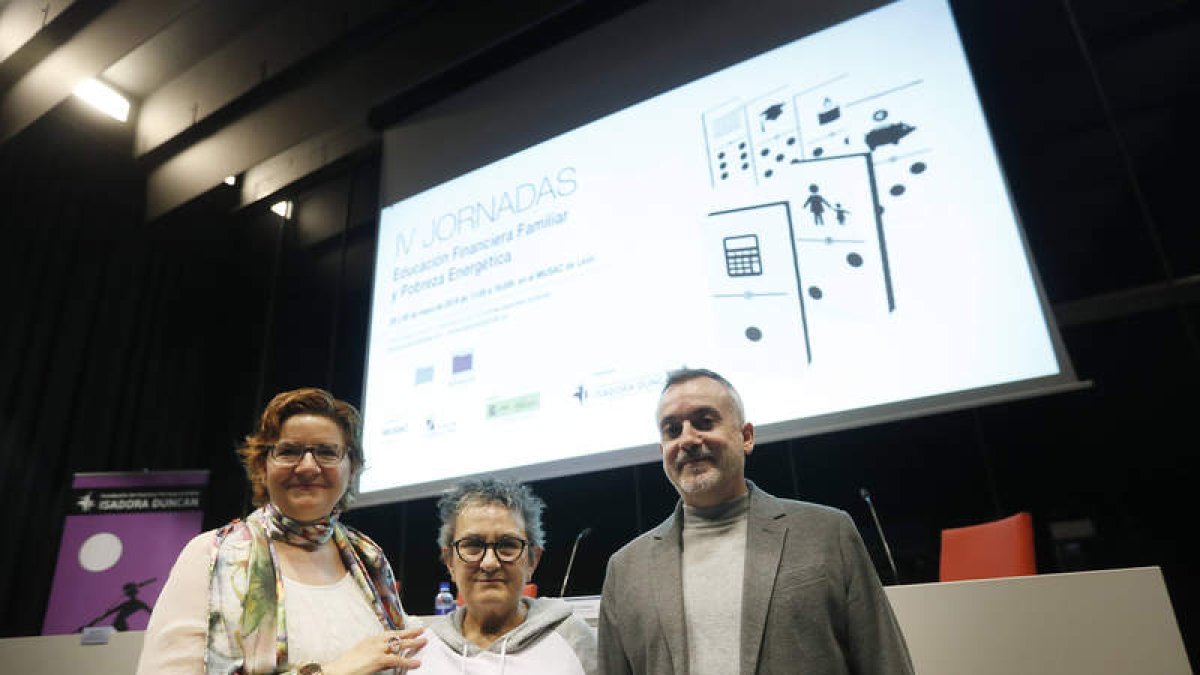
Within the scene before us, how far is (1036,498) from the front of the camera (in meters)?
2.49

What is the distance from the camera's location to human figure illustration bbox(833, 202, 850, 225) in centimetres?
244

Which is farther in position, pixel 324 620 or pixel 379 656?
pixel 324 620

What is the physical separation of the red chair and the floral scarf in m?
1.42

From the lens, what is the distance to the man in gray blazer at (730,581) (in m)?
1.21

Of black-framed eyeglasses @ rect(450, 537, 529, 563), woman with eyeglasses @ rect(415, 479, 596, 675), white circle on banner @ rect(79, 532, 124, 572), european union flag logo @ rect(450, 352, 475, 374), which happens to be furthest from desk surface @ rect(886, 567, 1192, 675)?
white circle on banner @ rect(79, 532, 124, 572)

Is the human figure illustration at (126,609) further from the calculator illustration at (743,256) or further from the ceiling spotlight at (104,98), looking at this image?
the calculator illustration at (743,256)

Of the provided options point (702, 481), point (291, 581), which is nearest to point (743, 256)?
point (702, 481)

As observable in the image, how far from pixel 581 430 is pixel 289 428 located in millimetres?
1394

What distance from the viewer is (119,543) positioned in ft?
13.0

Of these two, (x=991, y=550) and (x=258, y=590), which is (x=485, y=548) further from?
(x=991, y=550)

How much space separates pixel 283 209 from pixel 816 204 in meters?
4.35

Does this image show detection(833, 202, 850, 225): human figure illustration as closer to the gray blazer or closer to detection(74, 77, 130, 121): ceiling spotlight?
the gray blazer

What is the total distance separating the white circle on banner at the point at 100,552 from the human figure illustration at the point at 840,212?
4.17 metres

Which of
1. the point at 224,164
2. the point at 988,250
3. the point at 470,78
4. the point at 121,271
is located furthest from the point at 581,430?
the point at 121,271
